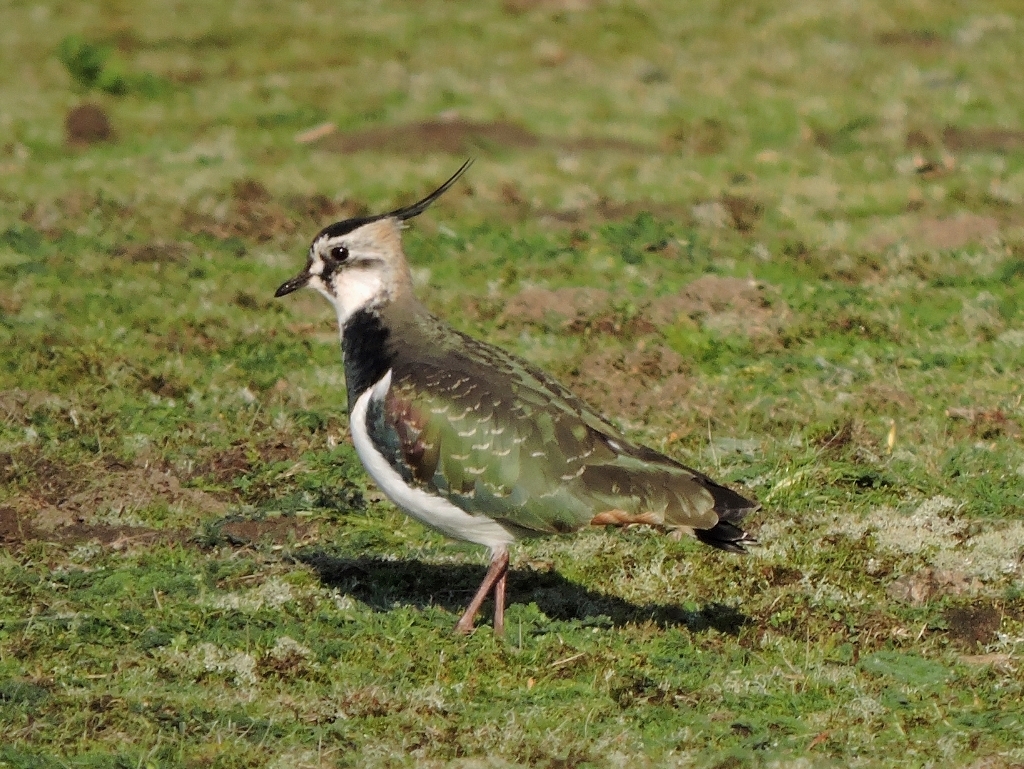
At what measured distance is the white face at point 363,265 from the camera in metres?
10.0

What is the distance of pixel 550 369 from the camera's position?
1389 cm

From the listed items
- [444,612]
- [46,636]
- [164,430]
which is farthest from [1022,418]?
[46,636]

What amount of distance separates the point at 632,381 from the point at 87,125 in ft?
A: 38.3

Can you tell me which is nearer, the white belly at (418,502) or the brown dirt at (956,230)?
the white belly at (418,502)

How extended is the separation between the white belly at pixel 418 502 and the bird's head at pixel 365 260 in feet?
2.47

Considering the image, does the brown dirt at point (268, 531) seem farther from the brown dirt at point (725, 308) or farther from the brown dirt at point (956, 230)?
the brown dirt at point (956, 230)

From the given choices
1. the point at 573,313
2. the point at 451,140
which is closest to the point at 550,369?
the point at 573,313

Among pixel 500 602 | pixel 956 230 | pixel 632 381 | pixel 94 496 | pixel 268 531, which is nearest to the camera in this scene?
pixel 500 602

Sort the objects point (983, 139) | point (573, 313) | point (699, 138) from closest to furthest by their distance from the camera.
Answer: point (573, 313)
point (983, 139)
point (699, 138)

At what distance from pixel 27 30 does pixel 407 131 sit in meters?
8.83

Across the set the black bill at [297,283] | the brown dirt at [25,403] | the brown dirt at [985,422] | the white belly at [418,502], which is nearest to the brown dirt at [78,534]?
the brown dirt at [25,403]

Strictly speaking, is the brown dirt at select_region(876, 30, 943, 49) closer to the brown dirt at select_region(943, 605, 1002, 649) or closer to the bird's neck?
the brown dirt at select_region(943, 605, 1002, 649)

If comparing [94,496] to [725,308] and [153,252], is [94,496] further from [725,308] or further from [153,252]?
[725,308]

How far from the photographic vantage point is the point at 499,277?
16297mm
